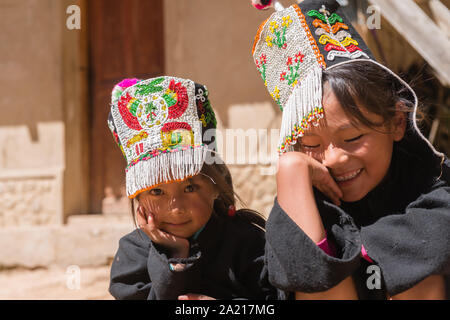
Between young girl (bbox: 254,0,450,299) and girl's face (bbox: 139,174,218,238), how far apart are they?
415 mm

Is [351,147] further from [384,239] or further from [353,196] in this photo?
[384,239]

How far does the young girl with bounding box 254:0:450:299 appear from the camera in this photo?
1.21 meters

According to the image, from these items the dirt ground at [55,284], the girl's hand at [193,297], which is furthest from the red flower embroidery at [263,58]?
the dirt ground at [55,284]

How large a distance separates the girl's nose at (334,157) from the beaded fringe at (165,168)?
1.63 ft

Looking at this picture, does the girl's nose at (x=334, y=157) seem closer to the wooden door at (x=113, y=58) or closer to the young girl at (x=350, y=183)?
the young girl at (x=350, y=183)

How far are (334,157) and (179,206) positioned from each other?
60 cm

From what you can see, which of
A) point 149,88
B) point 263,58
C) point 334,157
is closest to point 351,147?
point 334,157

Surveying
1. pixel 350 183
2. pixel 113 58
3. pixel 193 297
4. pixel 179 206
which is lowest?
pixel 193 297

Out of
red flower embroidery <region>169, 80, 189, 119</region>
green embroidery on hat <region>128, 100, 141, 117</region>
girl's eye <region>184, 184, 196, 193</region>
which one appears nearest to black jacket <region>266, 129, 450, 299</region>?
girl's eye <region>184, 184, 196, 193</region>

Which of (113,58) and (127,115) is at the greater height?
(113,58)

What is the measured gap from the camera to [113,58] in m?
5.50

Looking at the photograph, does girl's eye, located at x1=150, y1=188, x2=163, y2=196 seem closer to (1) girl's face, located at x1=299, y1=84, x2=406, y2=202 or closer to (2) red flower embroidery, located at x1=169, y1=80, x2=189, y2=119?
(2) red flower embroidery, located at x1=169, y1=80, x2=189, y2=119

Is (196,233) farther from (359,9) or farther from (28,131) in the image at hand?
(28,131)
